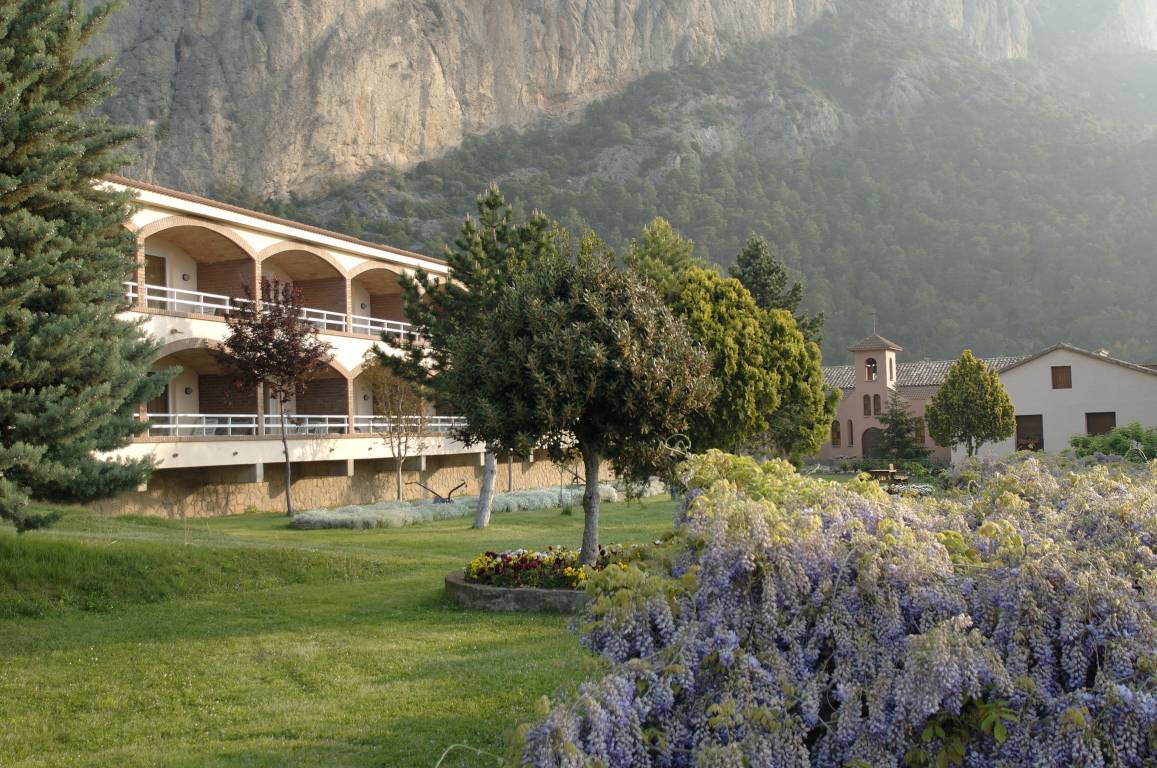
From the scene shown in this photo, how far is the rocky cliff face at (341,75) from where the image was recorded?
79.1 m

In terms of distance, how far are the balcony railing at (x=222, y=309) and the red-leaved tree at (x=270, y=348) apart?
70 centimetres

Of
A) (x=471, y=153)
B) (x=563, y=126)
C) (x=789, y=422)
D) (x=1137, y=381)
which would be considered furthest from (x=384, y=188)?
(x=789, y=422)

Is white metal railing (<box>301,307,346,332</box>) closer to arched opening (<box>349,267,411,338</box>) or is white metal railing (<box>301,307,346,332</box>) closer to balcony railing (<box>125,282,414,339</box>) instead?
balcony railing (<box>125,282,414,339</box>)

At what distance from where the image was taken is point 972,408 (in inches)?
1654

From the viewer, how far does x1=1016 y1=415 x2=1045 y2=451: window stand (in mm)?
45594

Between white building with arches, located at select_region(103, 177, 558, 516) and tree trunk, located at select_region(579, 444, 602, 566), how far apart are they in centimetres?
1287

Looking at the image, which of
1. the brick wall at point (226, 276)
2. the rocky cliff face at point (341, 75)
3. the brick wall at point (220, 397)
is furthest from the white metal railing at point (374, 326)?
the rocky cliff face at point (341, 75)

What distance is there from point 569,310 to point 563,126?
102 meters

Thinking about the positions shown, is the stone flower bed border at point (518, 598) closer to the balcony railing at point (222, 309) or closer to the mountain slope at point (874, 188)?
the balcony railing at point (222, 309)

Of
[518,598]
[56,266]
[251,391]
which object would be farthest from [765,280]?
[56,266]

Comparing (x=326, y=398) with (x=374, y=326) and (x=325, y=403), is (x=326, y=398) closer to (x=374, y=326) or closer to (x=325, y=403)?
(x=325, y=403)

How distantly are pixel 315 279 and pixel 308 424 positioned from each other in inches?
229

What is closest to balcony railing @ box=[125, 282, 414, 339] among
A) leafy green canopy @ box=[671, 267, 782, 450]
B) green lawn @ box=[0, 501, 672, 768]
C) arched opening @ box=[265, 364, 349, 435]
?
arched opening @ box=[265, 364, 349, 435]

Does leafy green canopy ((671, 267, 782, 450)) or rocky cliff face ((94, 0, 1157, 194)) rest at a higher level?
rocky cliff face ((94, 0, 1157, 194))
